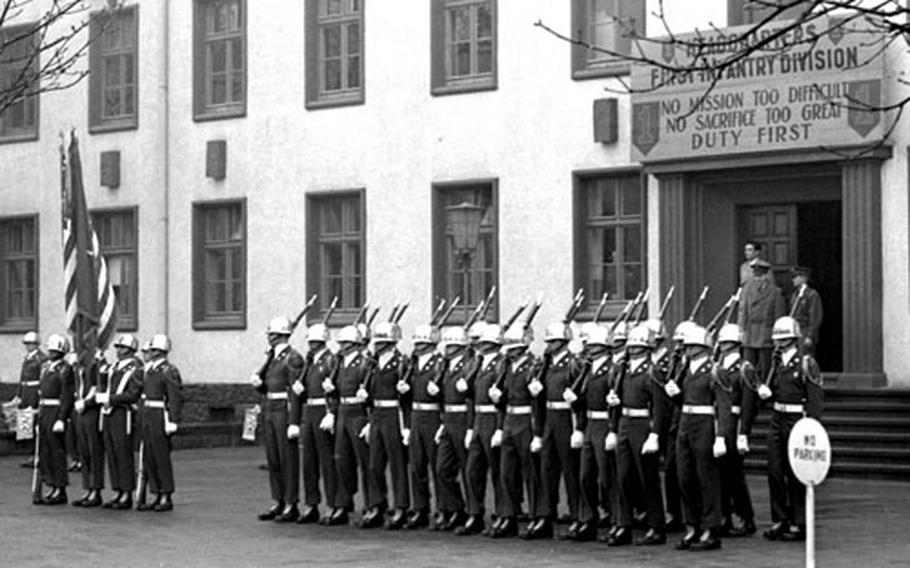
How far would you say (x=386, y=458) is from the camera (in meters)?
22.6

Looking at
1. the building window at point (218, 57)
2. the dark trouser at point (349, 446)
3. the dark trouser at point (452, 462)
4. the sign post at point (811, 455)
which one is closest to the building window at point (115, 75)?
the building window at point (218, 57)

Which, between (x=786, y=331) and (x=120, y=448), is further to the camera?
(x=120, y=448)

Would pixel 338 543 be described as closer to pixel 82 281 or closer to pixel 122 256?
pixel 82 281

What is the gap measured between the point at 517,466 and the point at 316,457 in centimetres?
281

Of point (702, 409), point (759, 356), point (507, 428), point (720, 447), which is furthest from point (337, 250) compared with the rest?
point (720, 447)

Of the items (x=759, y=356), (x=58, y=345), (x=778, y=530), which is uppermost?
(x=58, y=345)

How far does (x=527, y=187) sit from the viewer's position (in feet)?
108

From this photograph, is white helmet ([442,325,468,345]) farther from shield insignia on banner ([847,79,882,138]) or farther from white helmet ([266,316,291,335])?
shield insignia on banner ([847,79,882,138])

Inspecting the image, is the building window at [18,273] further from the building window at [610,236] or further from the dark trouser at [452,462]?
the dark trouser at [452,462]

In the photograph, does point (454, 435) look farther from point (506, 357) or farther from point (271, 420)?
point (271, 420)

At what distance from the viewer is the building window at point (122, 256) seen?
39062 mm

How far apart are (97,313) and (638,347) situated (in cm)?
913

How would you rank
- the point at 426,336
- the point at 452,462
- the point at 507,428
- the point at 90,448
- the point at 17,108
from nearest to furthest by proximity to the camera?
the point at 507,428
the point at 452,462
the point at 426,336
the point at 90,448
the point at 17,108

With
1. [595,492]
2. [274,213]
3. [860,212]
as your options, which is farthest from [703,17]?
[595,492]
